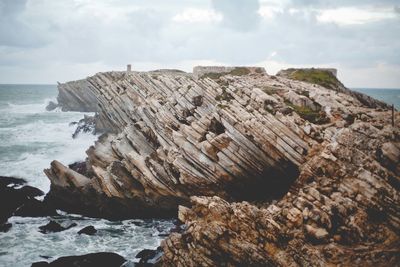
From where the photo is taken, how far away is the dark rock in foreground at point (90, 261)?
23.6m

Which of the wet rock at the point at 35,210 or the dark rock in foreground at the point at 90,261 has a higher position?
the wet rock at the point at 35,210

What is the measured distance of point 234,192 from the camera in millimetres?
27188

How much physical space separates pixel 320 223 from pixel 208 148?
996 cm

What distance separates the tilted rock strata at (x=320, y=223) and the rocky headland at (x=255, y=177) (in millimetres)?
53

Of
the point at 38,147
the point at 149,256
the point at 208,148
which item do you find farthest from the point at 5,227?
the point at 38,147

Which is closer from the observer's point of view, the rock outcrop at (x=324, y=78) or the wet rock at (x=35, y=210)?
the wet rock at (x=35, y=210)

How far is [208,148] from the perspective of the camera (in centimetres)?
2681

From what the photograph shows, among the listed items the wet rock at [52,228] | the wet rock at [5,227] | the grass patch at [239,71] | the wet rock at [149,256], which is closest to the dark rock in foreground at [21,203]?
the wet rock at [5,227]

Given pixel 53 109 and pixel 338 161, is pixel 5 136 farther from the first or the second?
pixel 338 161

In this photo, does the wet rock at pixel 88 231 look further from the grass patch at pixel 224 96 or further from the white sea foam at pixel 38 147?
the grass patch at pixel 224 96

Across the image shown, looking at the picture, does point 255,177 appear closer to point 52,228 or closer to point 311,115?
point 311,115

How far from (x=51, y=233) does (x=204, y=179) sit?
12603 millimetres

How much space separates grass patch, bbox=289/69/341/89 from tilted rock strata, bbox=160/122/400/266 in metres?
24.0

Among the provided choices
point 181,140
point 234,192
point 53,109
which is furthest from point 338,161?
point 53,109
